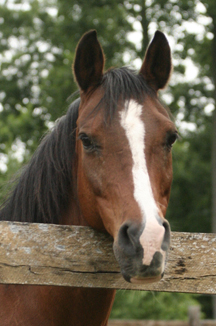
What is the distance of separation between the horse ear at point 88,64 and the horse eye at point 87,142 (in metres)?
0.46

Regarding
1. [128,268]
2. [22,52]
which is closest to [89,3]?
[22,52]

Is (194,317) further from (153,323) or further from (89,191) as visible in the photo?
(89,191)

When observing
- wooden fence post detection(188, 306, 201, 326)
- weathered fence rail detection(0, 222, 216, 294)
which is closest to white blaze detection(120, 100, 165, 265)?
weathered fence rail detection(0, 222, 216, 294)

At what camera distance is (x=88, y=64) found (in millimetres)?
2627

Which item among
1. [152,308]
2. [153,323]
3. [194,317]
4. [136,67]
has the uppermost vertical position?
[136,67]

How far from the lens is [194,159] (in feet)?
61.7

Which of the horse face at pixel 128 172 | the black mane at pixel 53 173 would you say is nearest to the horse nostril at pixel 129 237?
the horse face at pixel 128 172

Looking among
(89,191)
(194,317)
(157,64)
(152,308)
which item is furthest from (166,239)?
(152,308)

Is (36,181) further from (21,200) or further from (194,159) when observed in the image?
(194,159)

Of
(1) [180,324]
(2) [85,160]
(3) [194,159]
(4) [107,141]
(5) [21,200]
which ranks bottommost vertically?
(3) [194,159]

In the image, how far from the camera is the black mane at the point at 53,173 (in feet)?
8.31

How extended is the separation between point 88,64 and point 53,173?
799 millimetres

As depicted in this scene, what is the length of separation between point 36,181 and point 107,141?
750mm

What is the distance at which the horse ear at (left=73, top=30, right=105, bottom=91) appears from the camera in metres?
2.57
